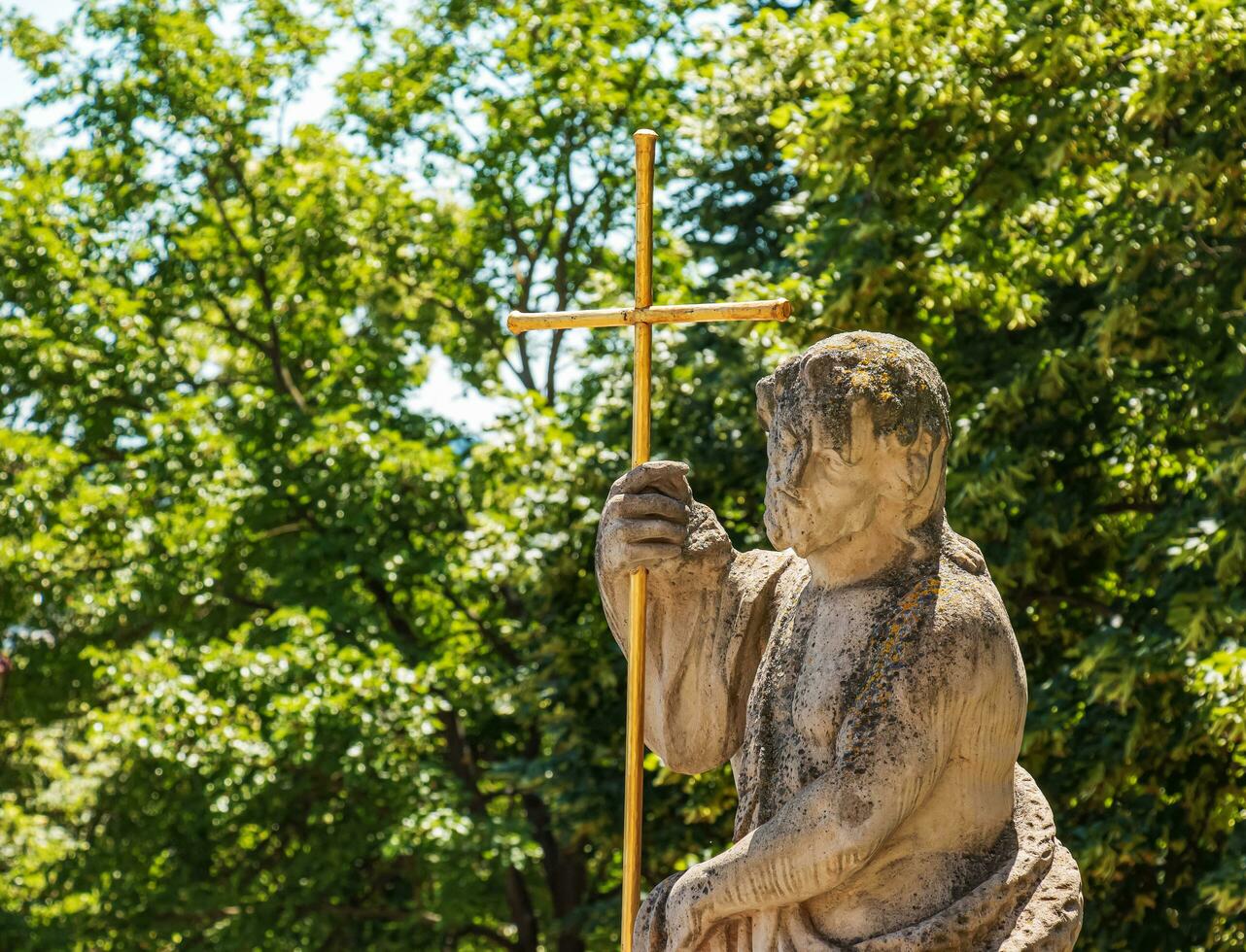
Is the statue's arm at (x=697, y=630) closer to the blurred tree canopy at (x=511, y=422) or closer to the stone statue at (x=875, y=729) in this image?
the stone statue at (x=875, y=729)

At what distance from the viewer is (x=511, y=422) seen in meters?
14.9

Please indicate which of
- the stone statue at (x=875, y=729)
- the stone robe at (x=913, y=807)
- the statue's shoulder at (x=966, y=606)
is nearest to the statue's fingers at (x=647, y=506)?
the stone robe at (x=913, y=807)

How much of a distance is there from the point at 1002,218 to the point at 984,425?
132 cm

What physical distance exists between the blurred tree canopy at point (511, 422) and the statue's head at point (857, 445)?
5868 millimetres

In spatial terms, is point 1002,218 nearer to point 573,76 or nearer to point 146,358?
point 573,76

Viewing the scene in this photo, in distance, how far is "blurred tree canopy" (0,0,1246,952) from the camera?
37.8ft

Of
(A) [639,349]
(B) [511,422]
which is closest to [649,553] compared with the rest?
(A) [639,349]

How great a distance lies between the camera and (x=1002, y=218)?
12.4 metres

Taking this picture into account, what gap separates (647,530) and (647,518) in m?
0.04

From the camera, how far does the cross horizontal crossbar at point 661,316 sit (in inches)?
195

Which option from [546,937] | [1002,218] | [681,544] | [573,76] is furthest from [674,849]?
[681,544]

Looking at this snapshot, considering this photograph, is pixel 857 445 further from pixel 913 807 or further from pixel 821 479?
pixel 913 807

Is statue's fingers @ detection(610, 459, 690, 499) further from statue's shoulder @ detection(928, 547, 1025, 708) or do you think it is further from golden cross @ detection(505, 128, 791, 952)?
statue's shoulder @ detection(928, 547, 1025, 708)

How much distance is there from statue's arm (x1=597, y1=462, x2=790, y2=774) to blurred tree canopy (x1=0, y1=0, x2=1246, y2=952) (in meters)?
5.57
